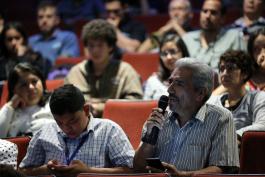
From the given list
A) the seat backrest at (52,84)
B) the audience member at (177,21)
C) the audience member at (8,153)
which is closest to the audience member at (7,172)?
the audience member at (8,153)

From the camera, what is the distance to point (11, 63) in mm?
5211

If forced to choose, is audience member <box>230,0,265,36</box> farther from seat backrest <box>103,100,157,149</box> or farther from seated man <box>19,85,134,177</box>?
seated man <box>19,85,134,177</box>

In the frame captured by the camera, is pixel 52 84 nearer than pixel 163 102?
No

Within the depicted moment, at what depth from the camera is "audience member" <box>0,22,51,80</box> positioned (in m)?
5.22

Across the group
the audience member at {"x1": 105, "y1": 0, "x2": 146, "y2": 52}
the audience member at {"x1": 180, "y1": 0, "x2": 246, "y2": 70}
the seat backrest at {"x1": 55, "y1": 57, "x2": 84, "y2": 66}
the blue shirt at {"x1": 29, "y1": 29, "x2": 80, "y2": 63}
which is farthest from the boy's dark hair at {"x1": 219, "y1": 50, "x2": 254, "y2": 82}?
the blue shirt at {"x1": 29, "y1": 29, "x2": 80, "y2": 63}

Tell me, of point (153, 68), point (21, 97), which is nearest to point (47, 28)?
point (153, 68)

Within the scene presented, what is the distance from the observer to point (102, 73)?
15.1 feet

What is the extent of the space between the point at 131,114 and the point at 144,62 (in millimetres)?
1598

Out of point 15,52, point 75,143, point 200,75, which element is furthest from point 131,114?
point 15,52

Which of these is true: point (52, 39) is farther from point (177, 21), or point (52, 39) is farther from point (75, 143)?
point (75, 143)

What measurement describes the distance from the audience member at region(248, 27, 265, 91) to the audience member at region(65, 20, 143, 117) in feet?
2.50

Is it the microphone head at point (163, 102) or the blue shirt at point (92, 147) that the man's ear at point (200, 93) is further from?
the blue shirt at point (92, 147)

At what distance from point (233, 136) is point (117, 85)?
5.25ft

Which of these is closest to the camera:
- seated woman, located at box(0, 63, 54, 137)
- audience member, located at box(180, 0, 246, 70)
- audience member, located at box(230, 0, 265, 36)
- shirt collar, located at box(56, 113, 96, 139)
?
shirt collar, located at box(56, 113, 96, 139)
